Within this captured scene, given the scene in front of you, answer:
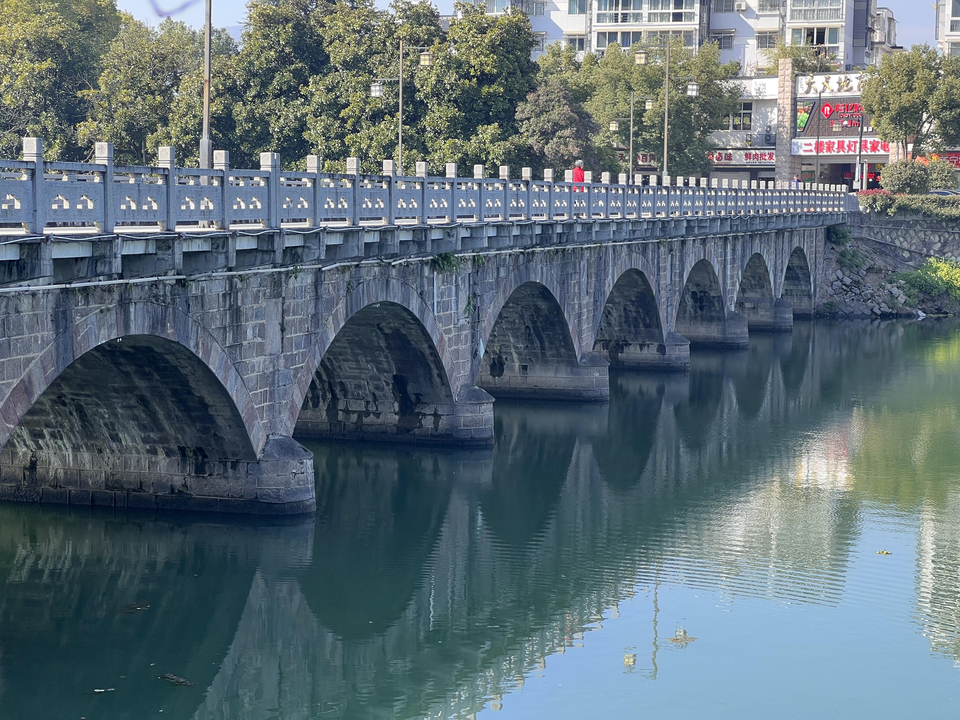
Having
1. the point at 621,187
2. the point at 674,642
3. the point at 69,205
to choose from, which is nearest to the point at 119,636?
the point at 69,205

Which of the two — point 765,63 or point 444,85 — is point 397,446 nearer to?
point 444,85

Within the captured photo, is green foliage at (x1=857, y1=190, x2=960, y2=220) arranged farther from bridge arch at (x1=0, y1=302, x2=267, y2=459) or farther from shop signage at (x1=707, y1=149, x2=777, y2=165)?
bridge arch at (x1=0, y1=302, x2=267, y2=459)

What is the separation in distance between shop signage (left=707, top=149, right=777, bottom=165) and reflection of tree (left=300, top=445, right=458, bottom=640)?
6875 centimetres

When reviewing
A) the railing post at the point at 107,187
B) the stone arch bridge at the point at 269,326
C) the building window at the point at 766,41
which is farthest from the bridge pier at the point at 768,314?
the building window at the point at 766,41

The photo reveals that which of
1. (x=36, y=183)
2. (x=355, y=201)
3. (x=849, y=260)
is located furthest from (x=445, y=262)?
(x=849, y=260)

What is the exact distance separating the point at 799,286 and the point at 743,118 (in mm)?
32469

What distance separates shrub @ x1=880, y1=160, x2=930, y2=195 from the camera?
268 feet

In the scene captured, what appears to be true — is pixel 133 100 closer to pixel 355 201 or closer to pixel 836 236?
pixel 836 236

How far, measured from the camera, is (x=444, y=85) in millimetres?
63219

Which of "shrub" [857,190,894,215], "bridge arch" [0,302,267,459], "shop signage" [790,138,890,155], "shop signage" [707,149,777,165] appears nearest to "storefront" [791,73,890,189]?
"shop signage" [790,138,890,155]

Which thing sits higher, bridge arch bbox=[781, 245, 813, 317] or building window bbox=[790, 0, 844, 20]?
building window bbox=[790, 0, 844, 20]

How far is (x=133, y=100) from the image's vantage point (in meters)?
65.3

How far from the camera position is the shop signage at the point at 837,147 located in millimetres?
95125

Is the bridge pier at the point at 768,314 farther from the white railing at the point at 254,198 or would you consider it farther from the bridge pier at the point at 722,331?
the white railing at the point at 254,198
